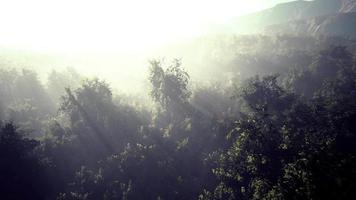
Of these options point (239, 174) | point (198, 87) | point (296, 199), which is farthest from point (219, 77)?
point (296, 199)

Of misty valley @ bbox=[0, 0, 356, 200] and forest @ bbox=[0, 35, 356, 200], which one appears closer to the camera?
forest @ bbox=[0, 35, 356, 200]

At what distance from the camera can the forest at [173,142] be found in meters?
40.0

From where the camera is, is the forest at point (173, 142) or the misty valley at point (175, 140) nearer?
the forest at point (173, 142)

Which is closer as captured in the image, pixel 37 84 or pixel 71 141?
pixel 71 141

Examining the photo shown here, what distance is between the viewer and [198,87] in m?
91.8

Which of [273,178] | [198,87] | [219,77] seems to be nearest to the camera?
[273,178]

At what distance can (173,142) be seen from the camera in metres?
64.3

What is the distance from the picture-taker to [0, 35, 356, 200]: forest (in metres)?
40.0

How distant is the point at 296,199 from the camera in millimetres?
32219

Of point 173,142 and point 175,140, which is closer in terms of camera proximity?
point 173,142

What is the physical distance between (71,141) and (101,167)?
1041 centimetres

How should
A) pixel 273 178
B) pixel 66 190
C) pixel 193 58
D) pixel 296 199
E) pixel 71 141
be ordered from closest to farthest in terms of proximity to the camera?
pixel 296 199 → pixel 273 178 → pixel 66 190 → pixel 71 141 → pixel 193 58

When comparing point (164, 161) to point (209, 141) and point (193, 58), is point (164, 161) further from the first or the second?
point (193, 58)

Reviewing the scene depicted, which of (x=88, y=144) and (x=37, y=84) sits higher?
(x=37, y=84)
